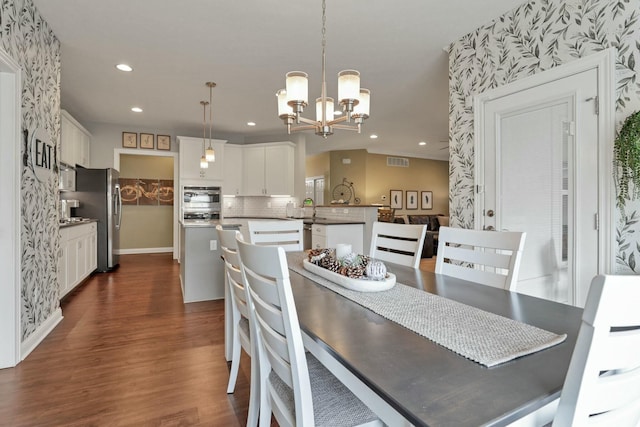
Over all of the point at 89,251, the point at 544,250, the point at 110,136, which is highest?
the point at 110,136

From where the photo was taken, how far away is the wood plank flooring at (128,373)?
1.71 metres

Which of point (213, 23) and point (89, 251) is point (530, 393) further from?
point (89, 251)

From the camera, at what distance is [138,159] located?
24.4ft

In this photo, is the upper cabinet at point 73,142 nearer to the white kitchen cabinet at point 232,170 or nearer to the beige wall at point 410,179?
the white kitchen cabinet at point 232,170

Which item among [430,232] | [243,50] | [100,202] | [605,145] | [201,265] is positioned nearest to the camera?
[605,145]

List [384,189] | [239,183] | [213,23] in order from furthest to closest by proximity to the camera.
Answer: [384,189] → [239,183] → [213,23]

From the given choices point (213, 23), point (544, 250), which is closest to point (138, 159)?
point (213, 23)

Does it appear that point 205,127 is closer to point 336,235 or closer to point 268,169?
point 268,169

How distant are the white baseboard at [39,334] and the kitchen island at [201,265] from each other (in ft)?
3.70

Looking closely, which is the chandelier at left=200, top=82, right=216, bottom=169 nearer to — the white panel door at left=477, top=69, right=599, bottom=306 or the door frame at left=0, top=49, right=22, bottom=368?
the door frame at left=0, top=49, right=22, bottom=368

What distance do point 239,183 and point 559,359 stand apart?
6.28 metres

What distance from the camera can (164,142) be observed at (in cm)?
625

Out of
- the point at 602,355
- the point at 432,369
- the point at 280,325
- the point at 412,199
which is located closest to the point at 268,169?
the point at 412,199

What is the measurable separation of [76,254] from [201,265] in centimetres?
175
